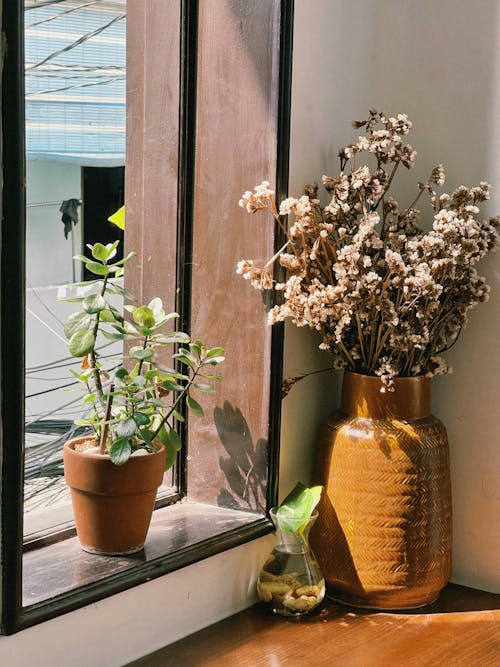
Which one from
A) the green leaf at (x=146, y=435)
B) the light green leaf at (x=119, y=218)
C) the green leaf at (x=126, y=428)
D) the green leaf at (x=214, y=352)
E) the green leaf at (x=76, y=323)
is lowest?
the green leaf at (x=146, y=435)

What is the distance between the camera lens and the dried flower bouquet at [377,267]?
1717 mm

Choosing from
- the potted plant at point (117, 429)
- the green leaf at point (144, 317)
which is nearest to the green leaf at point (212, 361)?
the potted plant at point (117, 429)

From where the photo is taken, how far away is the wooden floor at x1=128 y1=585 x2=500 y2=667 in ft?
5.28

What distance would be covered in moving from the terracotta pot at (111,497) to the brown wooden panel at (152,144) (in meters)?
0.38

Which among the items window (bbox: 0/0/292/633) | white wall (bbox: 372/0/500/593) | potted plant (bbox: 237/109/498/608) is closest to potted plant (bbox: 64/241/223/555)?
window (bbox: 0/0/292/633)

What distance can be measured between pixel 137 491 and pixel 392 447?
1.58 ft

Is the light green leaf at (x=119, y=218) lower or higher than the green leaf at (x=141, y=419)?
higher

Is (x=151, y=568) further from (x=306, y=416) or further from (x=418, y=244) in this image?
(x=418, y=244)

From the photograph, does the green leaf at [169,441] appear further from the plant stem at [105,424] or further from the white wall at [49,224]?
the white wall at [49,224]

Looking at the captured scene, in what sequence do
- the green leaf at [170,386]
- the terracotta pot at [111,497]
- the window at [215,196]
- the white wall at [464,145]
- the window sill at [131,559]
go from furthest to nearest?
the white wall at [464,145]
the window at [215,196]
the green leaf at [170,386]
the terracotta pot at [111,497]
the window sill at [131,559]

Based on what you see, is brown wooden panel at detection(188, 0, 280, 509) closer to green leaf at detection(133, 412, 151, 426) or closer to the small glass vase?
the small glass vase

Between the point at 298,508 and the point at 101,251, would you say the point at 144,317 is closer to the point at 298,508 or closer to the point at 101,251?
Answer: the point at 101,251

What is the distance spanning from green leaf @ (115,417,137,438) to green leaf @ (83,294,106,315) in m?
0.18

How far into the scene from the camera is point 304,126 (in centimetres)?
185
